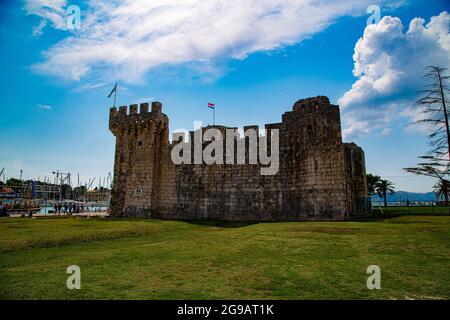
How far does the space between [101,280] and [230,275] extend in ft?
10.4

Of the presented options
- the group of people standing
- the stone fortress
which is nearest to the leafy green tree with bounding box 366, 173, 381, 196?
the stone fortress

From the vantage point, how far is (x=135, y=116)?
3059 centimetres

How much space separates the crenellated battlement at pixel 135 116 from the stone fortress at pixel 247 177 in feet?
0.33

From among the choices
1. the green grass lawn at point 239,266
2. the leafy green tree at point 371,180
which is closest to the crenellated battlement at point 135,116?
the green grass lawn at point 239,266

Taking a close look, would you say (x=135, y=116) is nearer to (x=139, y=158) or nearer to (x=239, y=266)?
(x=139, y=158)

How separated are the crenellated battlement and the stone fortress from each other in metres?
0.10

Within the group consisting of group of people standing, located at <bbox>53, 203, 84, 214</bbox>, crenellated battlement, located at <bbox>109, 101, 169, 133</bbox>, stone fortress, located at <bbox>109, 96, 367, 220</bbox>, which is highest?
crenellated battlement, located at <bbox>109, 101, 169, 133</bbox>

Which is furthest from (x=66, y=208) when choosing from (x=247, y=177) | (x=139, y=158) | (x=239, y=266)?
(x=239, y=266)

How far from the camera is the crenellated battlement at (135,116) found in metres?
29.7

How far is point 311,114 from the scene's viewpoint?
919 inches

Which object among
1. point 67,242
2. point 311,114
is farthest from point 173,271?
point 311,114

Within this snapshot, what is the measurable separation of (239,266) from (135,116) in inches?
996

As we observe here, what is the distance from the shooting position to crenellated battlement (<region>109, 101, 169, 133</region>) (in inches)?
1170

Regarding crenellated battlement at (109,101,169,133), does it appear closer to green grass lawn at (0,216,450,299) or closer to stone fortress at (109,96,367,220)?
stone fortress at (109,96,367,220)
